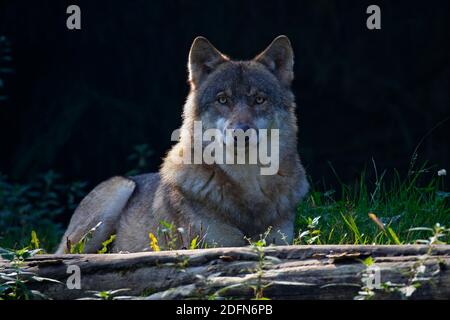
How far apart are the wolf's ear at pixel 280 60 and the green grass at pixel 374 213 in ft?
3.15

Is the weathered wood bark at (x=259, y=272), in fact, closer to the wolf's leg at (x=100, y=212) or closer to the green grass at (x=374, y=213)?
the green grass at (x=374, y=213)

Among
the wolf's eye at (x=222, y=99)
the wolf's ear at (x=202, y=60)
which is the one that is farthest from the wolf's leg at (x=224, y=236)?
the wolf's ear at (x=202, y=60)

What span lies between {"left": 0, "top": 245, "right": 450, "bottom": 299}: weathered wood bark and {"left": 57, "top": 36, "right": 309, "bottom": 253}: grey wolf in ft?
4.11

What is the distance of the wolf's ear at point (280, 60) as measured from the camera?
237 inches

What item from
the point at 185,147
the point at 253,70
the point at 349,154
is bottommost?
the point at 349,154

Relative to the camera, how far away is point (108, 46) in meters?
9.16

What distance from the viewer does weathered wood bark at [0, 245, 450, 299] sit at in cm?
384

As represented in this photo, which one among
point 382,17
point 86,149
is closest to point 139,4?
point 86,149

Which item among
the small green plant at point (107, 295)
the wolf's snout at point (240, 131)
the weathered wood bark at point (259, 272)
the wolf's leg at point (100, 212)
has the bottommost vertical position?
the wolf's leg at point (100, 212)

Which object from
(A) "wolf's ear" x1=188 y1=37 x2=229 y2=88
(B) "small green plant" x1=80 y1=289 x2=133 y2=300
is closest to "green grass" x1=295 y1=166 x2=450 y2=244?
(A) "wolf's ear" x1=188 y1=37 x2=229 y2=88

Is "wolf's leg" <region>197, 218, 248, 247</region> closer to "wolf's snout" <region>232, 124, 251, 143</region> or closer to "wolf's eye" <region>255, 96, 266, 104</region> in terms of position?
"wolf's snout" <region>232, 124, 251, 143</region>

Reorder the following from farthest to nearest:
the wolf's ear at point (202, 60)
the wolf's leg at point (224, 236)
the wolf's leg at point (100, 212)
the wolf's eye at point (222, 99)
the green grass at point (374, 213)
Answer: the wolf's leg at point (100, 212) → the wolf's ear at point (202, 60) → the wolf's eye at point (222, 99) → the wolf's leg at point (224, 236) → the green grass at point (374, 213)

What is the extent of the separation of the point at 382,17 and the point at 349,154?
1.40m
